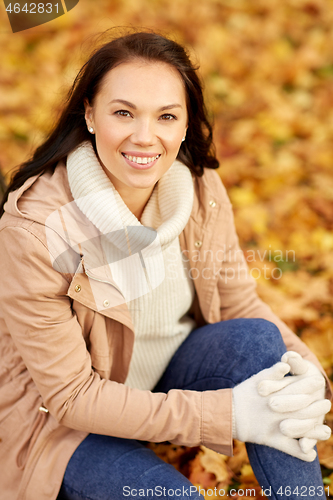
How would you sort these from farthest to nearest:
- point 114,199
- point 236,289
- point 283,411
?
point 236,289 → point 114,199 → point 283,411

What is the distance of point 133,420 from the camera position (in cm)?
133

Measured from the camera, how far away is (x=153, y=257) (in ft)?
4.87

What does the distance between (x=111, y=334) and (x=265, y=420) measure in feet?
1.71

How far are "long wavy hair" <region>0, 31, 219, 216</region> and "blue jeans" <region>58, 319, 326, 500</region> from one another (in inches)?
26.2

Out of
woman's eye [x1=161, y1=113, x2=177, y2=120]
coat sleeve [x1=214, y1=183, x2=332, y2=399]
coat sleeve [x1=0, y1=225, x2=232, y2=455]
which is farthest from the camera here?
coat sleeve [x1=214, y1=183, x2=332, y2=399]

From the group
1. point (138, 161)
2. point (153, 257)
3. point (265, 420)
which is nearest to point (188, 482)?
point (265, 420)

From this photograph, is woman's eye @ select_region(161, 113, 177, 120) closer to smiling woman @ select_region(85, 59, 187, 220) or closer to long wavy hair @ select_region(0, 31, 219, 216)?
smiling woman @ select_region(85, 59, 187, 220)

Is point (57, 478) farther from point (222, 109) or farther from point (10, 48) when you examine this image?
point (10, 48)

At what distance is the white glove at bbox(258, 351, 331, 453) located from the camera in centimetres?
130

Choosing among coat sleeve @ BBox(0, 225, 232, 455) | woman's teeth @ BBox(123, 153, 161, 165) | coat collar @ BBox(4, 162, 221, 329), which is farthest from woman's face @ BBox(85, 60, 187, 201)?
coat sleeve @ BBox(0, 225, 232, 455)

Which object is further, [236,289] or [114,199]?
[236,289]

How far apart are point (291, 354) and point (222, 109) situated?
8.48ft

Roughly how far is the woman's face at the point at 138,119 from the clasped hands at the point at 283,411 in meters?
0.68

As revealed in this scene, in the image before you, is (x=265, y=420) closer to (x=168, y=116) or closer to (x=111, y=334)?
(x=111, y=334)
